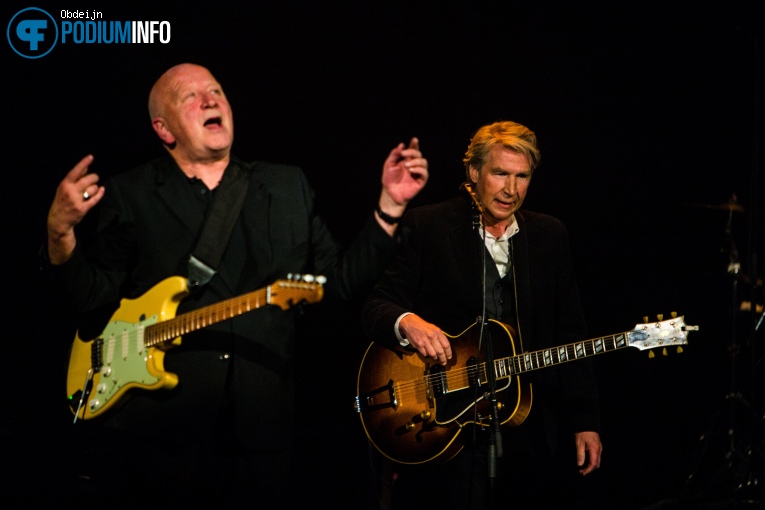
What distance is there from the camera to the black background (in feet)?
13.1

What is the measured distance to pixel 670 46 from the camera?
4703 mm

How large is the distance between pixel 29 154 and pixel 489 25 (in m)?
2.60

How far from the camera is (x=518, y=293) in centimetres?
360

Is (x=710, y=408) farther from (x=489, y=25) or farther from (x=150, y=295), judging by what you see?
(x=150, y=295)

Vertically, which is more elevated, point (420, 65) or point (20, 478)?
point (420, 65)

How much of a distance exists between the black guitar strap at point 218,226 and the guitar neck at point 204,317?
17 cm

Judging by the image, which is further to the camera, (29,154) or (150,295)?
(29,154)

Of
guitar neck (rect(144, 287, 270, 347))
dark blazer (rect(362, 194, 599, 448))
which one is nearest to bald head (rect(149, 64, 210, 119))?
guitar neck (rect(144, 287, 270, 347))

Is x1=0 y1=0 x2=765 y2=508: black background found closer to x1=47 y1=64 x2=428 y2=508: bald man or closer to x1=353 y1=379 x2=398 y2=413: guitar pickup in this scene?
x1=47 y1=64 x2=428 y2=508: bald man

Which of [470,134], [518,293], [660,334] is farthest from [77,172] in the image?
[660,334]

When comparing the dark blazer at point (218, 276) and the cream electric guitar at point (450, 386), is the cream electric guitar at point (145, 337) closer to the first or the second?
the dark blazer at point (218, 276)

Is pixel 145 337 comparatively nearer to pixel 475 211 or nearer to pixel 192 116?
pixel 192 116

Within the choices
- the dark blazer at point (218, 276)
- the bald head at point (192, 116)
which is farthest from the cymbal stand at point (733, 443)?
the bald head at point (192, 116)

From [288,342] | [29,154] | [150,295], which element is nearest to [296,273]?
[288,342]
